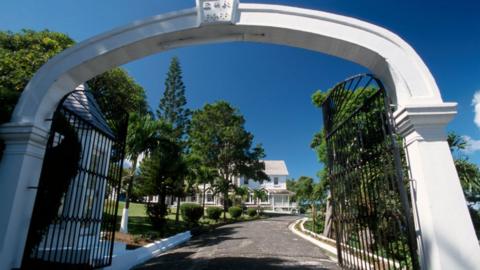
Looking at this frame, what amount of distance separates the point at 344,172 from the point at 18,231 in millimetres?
4497

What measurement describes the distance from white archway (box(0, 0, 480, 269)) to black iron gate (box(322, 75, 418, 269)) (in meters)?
0.17

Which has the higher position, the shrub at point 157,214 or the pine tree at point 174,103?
the pine tree at point 174,103

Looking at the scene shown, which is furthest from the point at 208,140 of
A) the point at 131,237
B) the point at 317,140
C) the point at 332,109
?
the point at 332,109

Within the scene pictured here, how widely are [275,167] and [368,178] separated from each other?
4630 cm

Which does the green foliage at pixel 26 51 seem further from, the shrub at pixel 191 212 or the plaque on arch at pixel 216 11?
the shrub at pixel 191 212

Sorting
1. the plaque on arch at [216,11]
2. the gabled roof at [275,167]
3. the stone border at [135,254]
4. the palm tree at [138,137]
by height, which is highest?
the gabled roof at [275,167]

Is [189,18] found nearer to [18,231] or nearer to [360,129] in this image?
[360,129]

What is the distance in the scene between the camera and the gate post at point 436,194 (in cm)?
244

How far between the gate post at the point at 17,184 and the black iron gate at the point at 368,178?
4178 mm

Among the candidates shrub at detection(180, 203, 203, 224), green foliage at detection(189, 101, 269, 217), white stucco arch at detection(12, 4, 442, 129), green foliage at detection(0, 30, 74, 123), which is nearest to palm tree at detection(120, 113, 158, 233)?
green foliage at detection(0, 30, 74, 123)

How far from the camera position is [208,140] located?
32.3m

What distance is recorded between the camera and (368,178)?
12.1 feet

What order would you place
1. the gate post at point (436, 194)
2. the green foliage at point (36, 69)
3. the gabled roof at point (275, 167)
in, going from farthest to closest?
the gabled roof at point (275, 167) < the green foliage at point (36, 69) < the gate post at point (436, 194)

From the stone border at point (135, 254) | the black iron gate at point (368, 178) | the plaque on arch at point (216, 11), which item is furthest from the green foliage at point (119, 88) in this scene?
the black iron gate at point (368, 178)
